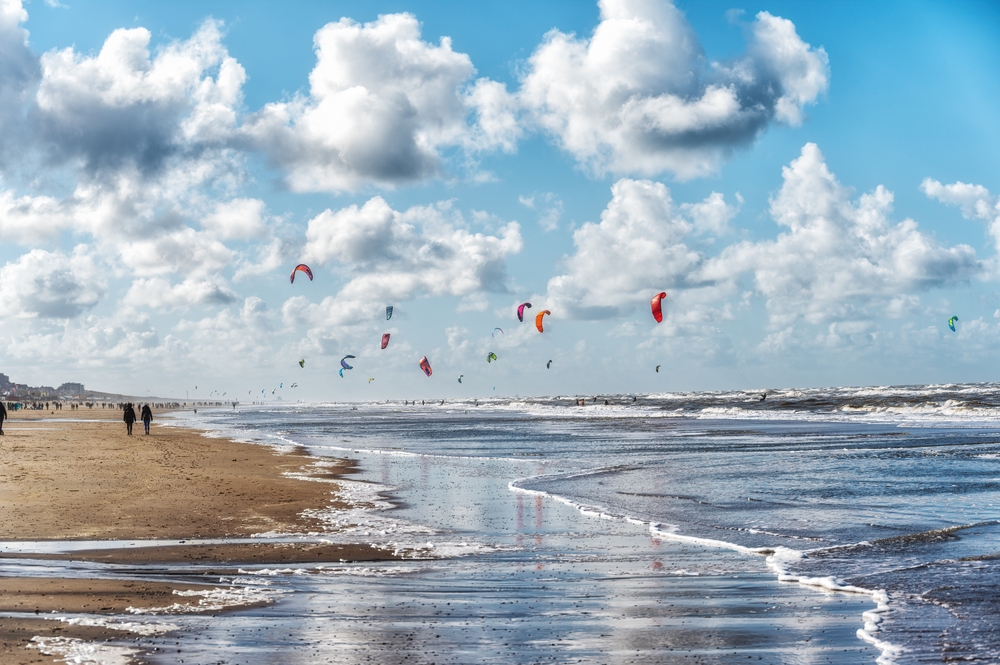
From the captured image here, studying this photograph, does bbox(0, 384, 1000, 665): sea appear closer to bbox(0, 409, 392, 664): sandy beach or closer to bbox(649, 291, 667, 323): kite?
bbox(0, 409, 392, 664): sandy beach

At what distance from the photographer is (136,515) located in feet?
46.1

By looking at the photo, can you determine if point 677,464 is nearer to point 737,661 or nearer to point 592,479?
point 592,479

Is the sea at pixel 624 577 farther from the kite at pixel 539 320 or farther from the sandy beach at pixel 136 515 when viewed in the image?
the kite at pixel 539 320

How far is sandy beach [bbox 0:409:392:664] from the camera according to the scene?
8.06 m

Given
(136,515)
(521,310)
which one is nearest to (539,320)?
(521,310)

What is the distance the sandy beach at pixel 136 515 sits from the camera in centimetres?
806

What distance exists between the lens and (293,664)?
6.23 metres

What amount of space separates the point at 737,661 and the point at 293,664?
11.1ft

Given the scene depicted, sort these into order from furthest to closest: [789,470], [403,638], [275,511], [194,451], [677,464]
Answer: [194,451] < [677,464] < [789,470] < [275,511] < [403,638]

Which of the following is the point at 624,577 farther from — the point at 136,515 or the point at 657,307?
the point at 657,307

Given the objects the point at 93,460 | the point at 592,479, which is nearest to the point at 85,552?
the point at 592,479

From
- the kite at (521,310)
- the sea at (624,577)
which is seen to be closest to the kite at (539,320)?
the kite at (521,310)

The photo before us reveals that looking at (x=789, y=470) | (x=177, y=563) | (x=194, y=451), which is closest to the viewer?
(x=177, y=563)

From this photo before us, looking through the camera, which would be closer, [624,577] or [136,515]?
[624,577]
